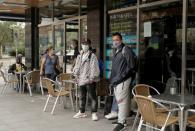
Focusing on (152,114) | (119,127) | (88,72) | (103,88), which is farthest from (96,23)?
(152,114)

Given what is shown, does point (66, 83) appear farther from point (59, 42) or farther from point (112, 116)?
point (59, 42)

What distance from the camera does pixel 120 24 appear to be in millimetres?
8930

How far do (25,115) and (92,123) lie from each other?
1828 mm

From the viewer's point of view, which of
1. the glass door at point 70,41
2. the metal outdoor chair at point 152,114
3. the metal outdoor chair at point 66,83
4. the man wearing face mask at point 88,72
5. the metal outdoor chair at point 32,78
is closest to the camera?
the metal outdoor chair at point 152,114

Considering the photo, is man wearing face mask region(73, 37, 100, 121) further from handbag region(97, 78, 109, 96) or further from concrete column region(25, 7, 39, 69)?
concrete column region(25, 7, 39, 69)

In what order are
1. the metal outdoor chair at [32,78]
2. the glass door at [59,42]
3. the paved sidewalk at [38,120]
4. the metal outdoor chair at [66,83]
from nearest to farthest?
the paved sidewalk at [38,120], the metal outdoor chair at [66,83], the metal outdoor chair at [32,78], the glass door at [59,42]

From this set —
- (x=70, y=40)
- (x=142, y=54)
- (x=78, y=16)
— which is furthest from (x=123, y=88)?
(x=70, y=40)

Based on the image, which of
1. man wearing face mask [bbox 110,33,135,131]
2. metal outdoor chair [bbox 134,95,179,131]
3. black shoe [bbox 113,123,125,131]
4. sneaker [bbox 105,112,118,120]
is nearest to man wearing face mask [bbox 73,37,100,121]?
sneaker [bbox 105,112,118,120]

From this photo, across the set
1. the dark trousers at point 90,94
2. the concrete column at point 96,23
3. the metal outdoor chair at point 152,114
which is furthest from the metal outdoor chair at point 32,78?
the metal outdoor chair at point 152,114

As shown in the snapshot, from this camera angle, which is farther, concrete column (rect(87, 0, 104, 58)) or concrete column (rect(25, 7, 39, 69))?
concrete column (rect(25, 7, 39, 69))

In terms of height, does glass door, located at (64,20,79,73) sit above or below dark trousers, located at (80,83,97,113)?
above

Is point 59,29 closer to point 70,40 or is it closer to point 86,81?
point 70,40

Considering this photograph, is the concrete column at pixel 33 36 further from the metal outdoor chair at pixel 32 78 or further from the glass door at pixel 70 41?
the glass door at pixel 70 41

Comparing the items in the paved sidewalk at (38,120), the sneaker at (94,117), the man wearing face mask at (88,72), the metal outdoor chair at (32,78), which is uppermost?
the man wearing face mask at (88,72)
